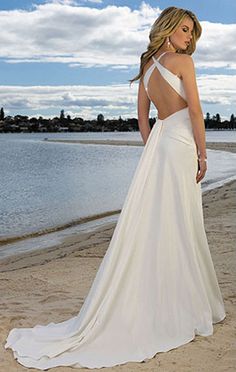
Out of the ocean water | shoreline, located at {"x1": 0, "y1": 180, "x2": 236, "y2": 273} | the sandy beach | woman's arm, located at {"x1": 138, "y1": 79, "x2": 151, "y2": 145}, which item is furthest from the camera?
the ocean water

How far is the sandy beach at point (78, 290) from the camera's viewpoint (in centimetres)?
369

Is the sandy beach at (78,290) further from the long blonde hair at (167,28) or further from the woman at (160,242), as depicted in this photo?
the long blonde hair at (167,28)

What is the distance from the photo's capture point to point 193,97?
384 centimetres

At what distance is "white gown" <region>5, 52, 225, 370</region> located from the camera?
3854mm

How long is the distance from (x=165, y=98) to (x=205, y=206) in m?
8.73

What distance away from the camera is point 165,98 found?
3.96 metres

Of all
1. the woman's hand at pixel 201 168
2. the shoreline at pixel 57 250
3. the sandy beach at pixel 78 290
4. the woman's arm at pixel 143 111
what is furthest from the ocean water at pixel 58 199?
the woman's hand at pixel 201 168

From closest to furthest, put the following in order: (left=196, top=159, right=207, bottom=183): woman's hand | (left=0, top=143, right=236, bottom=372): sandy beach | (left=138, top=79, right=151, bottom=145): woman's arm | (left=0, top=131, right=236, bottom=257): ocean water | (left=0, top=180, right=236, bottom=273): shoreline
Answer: (left=0, top=143, right=236, bottom=372): sandy beach < (left=196, top=159, right=207, bottom=183): woman's hand < (left=138, top=79, right=151, bottom=145): woman's arm < (left=0, top=180, right=236, bottom=273): shoreline < (left=0, top=131, right=236, bottom=257): ocean water

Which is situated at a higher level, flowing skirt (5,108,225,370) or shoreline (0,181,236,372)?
flowing skirt (5,108,225,370)

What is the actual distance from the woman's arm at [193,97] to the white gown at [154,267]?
0.06m

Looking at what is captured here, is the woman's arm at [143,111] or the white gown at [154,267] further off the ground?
the woman's arm at [143,111]

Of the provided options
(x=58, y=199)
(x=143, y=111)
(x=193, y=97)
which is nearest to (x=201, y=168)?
(x=193, y=97)

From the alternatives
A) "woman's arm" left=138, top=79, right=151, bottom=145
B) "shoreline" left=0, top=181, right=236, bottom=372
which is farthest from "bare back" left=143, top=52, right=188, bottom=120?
"shoreline" left=0, top=181, right=236, bottom=372

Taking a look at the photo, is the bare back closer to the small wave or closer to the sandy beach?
the sandy beach
